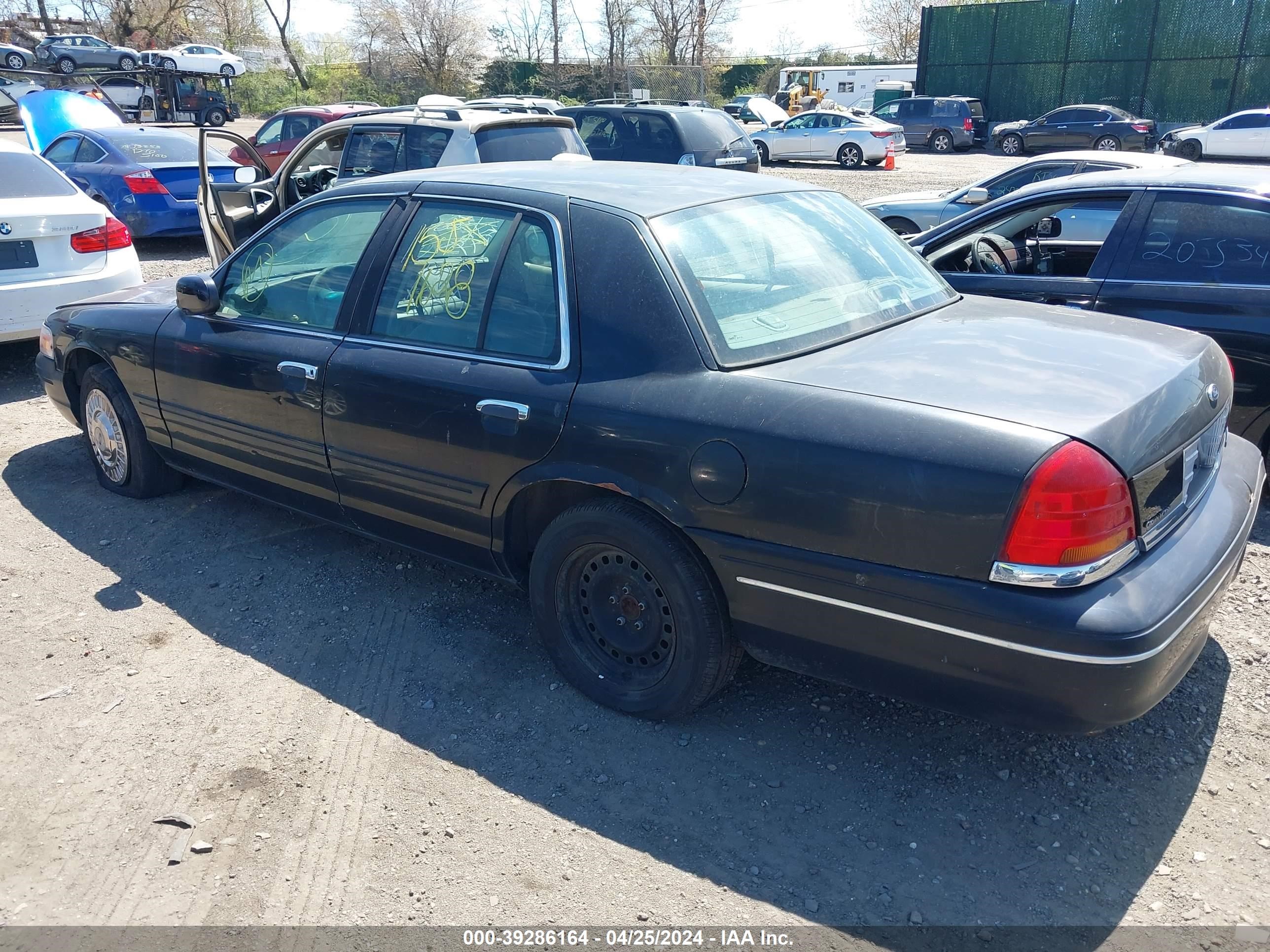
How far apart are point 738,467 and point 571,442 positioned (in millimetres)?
581

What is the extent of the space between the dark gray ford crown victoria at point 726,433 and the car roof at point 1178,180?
185cm

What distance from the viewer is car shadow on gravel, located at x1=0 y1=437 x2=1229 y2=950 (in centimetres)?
259

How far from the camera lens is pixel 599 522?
3.10m

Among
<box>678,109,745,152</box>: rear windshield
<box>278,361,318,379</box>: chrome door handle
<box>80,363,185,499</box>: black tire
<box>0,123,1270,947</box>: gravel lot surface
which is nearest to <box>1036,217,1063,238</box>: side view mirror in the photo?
<box>0,123,1270,947</box>: gravel lot surface

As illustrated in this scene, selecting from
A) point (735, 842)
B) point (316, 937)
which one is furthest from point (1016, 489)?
point (316, 937)

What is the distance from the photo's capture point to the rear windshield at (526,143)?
8.68 meters

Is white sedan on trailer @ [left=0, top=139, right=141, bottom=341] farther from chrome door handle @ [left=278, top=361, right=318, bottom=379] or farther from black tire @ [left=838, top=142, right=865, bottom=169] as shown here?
black tire @ [left=838, top=142, right=865, bottom=169]

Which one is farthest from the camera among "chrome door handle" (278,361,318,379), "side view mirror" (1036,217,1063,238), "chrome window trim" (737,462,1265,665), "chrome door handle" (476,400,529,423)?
"side view mirror" (1036,217,1063,238)

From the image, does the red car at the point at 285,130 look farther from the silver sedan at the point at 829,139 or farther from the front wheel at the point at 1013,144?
the front wheel at the point at 1013,144

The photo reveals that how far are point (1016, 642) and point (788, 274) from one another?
149 centimetres

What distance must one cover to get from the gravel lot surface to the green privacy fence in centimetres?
3460

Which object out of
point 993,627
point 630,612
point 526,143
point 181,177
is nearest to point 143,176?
point 181,177

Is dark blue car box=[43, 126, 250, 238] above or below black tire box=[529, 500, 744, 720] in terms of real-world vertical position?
above

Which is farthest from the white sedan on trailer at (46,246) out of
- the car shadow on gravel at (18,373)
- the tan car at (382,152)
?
the tan car at (382,152)
